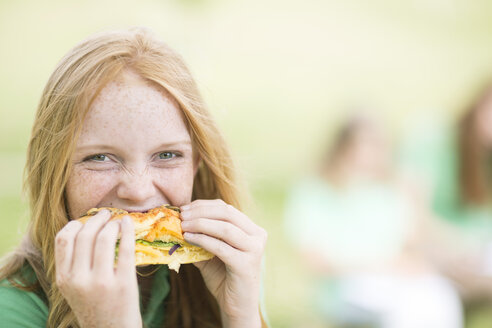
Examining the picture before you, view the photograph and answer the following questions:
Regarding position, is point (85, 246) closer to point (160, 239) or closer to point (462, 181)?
point (160, 239)

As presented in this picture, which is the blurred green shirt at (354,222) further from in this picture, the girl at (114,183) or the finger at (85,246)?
the finger at (85,246)

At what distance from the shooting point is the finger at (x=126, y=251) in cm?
160

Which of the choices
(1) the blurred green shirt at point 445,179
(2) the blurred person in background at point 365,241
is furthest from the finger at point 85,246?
(1) the blurred green shirt at point 445,179

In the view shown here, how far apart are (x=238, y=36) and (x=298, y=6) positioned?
2366 mm

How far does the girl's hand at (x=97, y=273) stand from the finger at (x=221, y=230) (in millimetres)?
233

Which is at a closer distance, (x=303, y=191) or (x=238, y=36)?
(x=303, y=191)

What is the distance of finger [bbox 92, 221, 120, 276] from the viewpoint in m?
1.56

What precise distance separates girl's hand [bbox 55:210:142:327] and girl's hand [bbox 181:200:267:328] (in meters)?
0.25

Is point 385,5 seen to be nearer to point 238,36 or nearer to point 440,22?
point 440,22

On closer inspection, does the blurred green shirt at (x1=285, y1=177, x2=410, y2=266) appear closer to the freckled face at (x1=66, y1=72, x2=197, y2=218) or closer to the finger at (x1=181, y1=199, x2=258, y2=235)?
the finger at (x1=181, y1=199, x2=258, y2=235)

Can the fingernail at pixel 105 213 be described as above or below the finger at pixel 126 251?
above

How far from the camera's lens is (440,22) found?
1525 centimetres

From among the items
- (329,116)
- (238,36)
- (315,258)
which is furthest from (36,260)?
(238,36)

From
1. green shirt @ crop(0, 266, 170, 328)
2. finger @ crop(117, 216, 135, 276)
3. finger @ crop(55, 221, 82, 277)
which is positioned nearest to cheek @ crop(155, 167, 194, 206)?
finger @ crop(117, 216, 135, 276)
